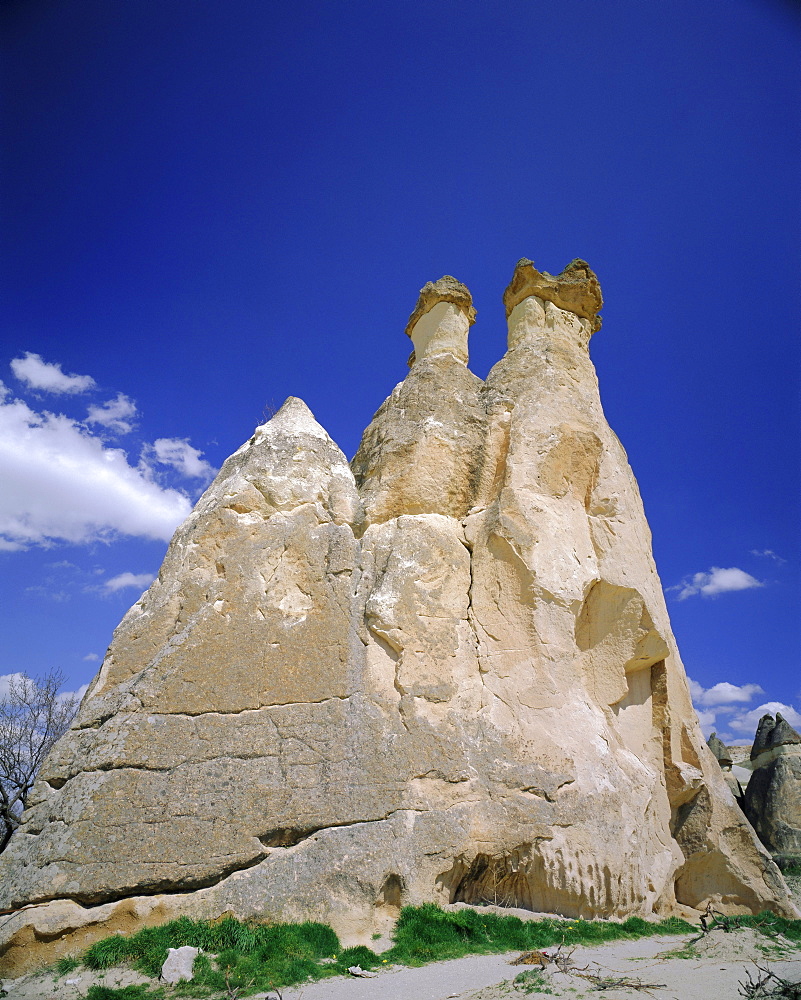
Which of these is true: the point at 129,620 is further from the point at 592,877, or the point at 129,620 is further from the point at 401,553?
the point at 592,877

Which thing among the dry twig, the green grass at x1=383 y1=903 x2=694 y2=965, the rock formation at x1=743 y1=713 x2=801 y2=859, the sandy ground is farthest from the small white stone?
the rock formation at x1=743 y1=713 x2=801 y2=859

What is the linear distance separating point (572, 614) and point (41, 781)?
6673 mm

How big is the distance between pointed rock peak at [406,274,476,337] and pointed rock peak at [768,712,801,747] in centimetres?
1610

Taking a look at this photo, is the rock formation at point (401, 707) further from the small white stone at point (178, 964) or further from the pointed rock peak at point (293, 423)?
the small white stone at point (178, 964)

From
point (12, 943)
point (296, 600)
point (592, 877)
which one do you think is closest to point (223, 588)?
point (296, 600)

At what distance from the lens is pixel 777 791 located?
700 inches

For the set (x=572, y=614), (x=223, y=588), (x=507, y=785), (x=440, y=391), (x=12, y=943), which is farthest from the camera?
(x=440, y=391)

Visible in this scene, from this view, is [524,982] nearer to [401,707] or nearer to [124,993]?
[401,707]

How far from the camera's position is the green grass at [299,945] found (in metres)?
5.41

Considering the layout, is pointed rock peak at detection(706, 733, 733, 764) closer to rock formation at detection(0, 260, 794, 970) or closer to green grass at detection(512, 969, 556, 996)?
rock formation at detection(0, 260, 794, 970)

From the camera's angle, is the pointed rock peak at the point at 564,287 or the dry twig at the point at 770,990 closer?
the dry twig at the point at 770,990

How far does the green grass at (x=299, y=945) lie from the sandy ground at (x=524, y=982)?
0.51ft

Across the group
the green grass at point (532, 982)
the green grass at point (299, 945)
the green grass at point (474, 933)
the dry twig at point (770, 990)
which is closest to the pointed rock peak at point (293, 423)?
the green grass at point (299, 945)

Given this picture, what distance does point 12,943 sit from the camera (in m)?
5.77
